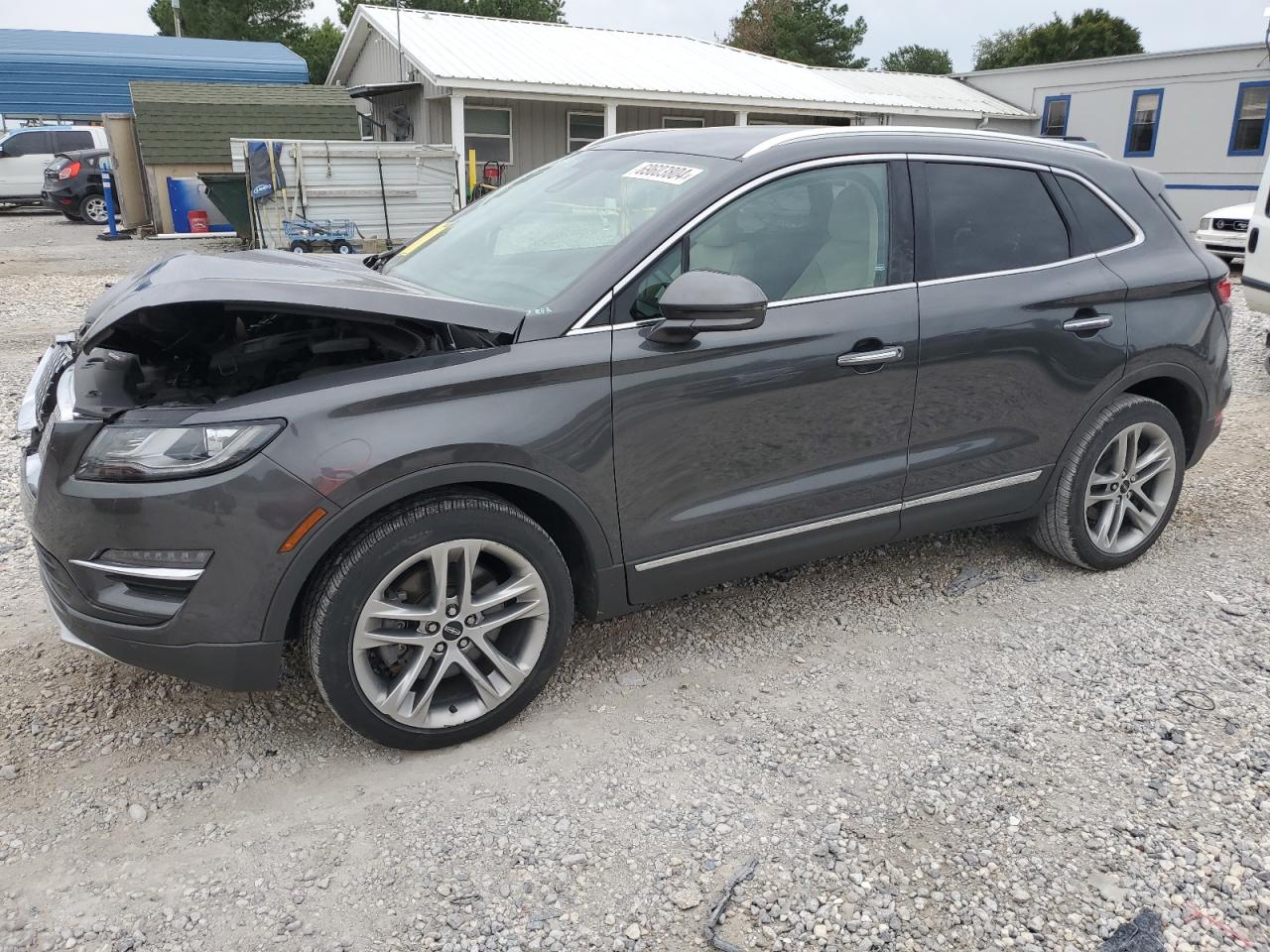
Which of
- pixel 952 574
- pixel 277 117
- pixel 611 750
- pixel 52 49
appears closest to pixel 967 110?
pixel 277 117

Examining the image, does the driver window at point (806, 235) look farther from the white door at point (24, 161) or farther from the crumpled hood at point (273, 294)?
the white door at point (24, 161)

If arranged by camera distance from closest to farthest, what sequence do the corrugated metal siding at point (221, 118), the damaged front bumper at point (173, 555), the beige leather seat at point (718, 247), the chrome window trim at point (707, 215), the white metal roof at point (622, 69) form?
the damaged front bumper at point (173, 555), the chrome window trim at point (707, 215), the beige leather seat at point (718, 247), the corrugated metal siding at point (221, 118), the white metal roof at point (622, 69)

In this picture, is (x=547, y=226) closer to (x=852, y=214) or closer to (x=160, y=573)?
(x=852, y=214)

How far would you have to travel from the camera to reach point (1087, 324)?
12.3 feet

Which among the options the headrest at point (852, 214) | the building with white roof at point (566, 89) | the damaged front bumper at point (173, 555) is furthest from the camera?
the building with white roof at point (566, 89)

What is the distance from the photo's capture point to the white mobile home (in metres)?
19.3

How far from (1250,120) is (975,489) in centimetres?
2016

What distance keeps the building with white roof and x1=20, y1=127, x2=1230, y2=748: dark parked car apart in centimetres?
1588

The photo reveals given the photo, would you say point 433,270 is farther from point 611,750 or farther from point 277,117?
point 277,117

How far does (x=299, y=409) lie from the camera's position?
101 inches

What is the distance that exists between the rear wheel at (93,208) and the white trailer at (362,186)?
7.54 m

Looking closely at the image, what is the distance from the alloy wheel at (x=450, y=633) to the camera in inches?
108

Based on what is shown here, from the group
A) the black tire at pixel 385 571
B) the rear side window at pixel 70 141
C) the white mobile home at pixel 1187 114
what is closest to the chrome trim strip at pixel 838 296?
the black tire at pixel 385 571

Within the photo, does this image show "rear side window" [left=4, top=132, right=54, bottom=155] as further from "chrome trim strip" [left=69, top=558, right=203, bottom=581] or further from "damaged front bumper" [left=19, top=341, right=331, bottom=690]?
"chrome trim strip" [left=69, top=558, right=203, bottom=581]
